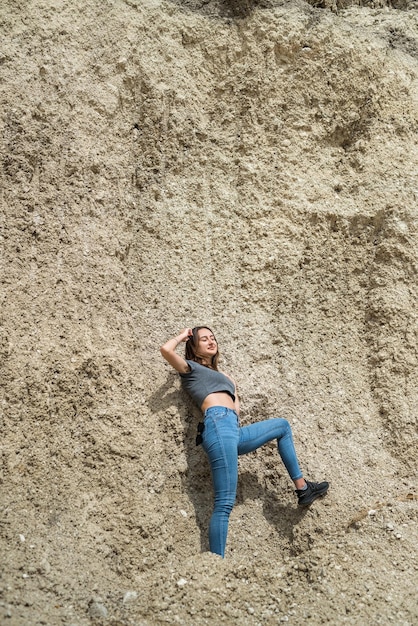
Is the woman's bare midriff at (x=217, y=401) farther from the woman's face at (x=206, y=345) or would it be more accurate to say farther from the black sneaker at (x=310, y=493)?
the black sneaker at (x=310, y=493)

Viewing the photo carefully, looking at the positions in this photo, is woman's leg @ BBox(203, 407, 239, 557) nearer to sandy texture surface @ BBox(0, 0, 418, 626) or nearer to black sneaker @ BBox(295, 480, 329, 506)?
sandy texture surface @ BBox(0, 0, 418, 626)

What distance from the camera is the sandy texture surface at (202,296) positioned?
12.8ft

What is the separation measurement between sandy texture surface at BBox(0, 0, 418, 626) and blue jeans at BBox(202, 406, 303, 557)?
217 millimetres

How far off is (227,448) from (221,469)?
0.14 meters

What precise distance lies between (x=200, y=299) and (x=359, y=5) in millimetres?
3494

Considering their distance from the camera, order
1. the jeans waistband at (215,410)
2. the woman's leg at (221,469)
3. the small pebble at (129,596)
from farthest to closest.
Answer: the jeans waistband at (215,410)
the woman's leg at (221,469)
the small pebble at (129,596)

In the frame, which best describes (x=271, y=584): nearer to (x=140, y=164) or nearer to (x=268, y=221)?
(x=268, y=221)

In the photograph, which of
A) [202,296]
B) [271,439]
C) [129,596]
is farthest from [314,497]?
[202,296]

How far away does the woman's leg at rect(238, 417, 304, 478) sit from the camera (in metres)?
4.25

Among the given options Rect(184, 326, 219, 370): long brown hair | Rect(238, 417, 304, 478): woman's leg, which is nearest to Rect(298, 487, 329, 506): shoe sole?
Rect(238, 417, 304, 478): woman's leg

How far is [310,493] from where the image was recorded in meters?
4.29

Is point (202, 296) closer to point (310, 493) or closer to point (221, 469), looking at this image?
point (221, 469)

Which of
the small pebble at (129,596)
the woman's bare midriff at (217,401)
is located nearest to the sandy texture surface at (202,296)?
the small pebble at (129,596)

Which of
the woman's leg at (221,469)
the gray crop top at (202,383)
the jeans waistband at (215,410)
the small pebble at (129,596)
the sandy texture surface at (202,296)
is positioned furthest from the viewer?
the gray crop top at (202,383)
